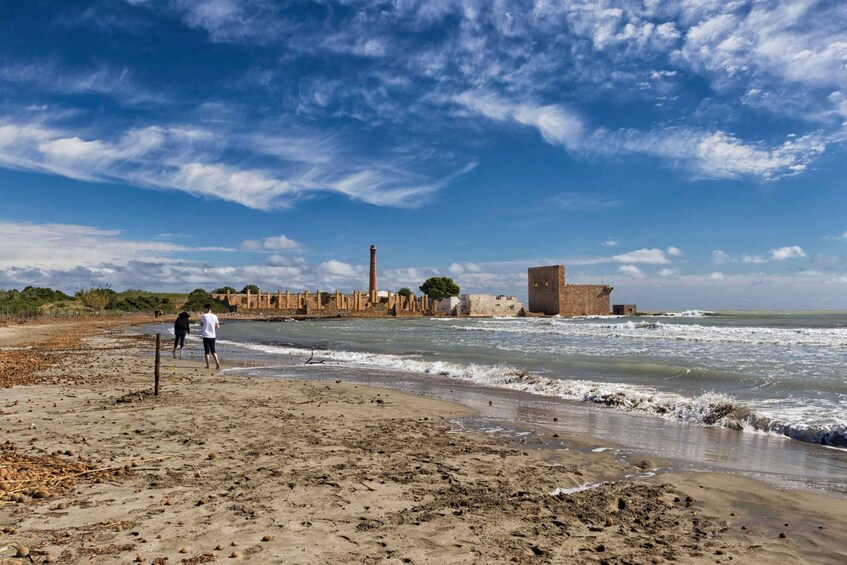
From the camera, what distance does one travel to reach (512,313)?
87.9 meters

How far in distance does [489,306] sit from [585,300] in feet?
51.6

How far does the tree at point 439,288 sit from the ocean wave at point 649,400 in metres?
82.3

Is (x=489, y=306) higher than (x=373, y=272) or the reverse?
the reverse

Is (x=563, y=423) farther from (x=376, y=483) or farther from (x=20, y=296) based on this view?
(x=20, y=296)

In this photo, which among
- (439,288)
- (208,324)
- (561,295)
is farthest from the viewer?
(439,288)

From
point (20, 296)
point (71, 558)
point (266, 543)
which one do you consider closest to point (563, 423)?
point (266, 543)

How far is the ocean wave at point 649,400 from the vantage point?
7.52m

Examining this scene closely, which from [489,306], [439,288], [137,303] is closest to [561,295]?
[489,306]

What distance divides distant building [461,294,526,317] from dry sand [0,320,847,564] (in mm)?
78379

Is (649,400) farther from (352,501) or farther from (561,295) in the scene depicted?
(561,295)

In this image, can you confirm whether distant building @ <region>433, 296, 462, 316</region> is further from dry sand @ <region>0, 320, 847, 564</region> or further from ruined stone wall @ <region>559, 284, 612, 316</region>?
dry sand @ <region>0, 320, 847, 564</region>

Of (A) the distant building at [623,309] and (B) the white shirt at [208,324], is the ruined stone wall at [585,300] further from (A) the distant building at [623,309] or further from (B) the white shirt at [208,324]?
(B) the white shirt at [208,324]

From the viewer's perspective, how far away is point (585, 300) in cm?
8638

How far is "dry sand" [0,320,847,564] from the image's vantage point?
11.8 feet
